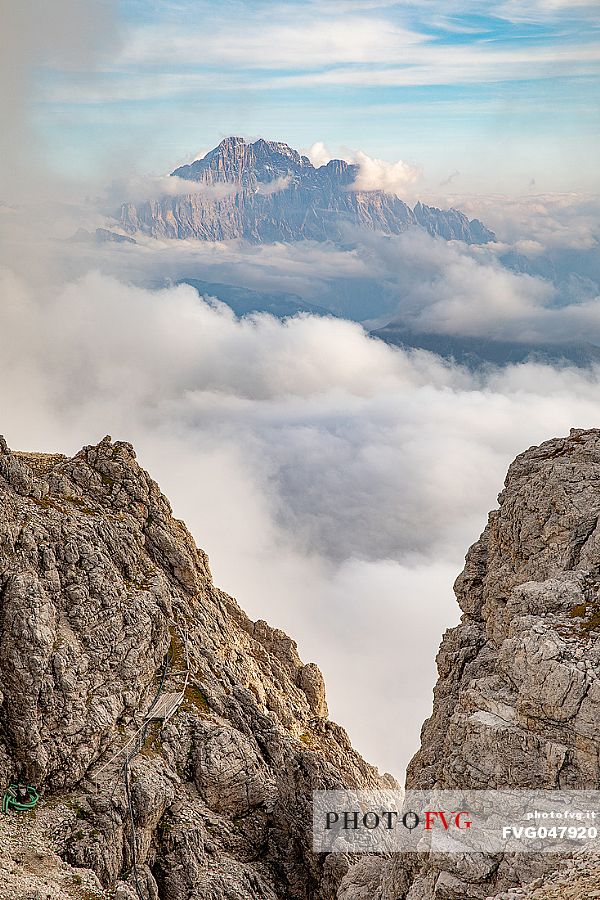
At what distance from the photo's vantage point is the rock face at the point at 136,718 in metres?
68.2

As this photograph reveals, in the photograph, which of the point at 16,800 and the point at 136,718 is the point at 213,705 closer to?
the point at 136,718

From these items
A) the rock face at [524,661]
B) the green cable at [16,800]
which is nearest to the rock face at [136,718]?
the green cable at [16,800]

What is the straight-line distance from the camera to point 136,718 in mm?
75938

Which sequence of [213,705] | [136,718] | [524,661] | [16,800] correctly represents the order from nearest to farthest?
[524,661] → [16,800] → [136,718] → [213,705]

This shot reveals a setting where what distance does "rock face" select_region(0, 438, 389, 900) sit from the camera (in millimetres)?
68188

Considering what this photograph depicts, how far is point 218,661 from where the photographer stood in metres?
87.3

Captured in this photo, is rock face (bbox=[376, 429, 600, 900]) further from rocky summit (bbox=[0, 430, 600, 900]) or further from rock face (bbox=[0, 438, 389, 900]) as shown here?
rock face (bbox=[0, 438, 389, 900])

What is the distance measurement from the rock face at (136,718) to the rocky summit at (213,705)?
0.62ft

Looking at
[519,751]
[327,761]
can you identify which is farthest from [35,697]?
[519,751]

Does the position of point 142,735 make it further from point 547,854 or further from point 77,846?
point 547,854

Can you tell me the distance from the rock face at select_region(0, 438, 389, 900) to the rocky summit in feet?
0.62

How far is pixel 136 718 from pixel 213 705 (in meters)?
8.94

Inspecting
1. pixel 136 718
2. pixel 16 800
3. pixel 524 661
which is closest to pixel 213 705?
pixel 136 718

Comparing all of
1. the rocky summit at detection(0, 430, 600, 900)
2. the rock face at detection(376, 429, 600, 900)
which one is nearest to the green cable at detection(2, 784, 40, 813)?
the rocky summit at detection(0, 430, 600, 900)
